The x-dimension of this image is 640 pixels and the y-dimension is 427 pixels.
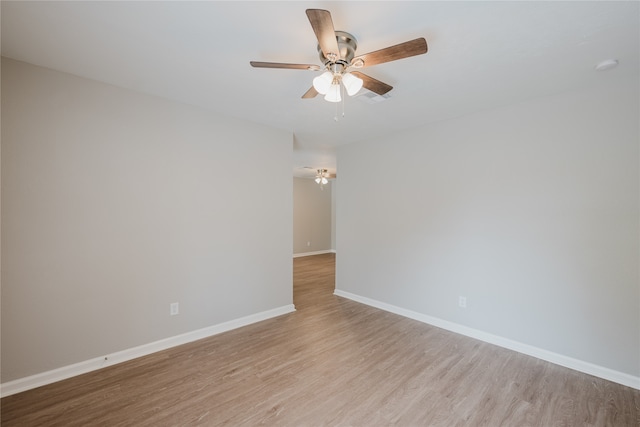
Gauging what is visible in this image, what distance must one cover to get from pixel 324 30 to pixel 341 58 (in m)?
0.36

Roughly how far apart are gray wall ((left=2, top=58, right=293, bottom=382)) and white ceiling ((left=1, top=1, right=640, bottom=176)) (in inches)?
13.1

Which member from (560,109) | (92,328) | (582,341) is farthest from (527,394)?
(92,328)

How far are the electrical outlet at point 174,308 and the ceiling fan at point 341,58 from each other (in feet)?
8.00

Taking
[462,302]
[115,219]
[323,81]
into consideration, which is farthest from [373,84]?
[462,302]

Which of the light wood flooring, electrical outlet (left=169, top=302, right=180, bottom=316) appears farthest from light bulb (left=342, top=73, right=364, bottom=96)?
electrical outlet (left=169, top=302, right=180, bottom=316)

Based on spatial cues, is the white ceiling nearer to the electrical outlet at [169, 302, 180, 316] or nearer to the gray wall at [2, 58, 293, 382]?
the gray wall at [2, 58, 293, 382]

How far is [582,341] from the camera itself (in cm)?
240

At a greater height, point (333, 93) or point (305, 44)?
point (305, 44)

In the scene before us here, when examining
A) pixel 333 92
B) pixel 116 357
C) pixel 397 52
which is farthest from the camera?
pixel 116 357

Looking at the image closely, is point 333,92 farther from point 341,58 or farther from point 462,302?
point 462,302

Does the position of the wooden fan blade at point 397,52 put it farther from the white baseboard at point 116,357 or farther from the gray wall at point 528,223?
the white baseboard at point 116,357

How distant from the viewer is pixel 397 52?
1.54m

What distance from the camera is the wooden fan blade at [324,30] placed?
125 cm

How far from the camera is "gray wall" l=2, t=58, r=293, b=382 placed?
2.08 metres
